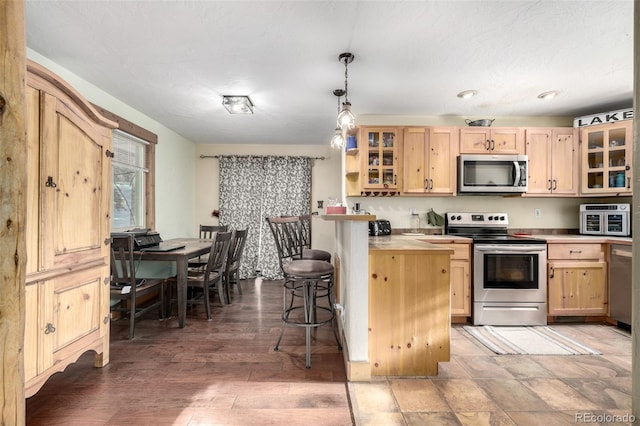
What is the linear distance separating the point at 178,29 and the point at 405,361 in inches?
107

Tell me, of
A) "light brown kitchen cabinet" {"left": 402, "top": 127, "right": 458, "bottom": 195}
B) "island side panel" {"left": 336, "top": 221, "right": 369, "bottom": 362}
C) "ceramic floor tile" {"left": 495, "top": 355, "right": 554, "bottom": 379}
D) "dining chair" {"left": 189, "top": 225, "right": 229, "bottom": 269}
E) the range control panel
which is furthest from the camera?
"dining chair" {"left": 189, "top": 225, "right": 229, "bottom": 269}

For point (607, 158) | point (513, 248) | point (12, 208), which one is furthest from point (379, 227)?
point (12, 208)

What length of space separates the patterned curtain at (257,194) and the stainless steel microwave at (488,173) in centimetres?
261

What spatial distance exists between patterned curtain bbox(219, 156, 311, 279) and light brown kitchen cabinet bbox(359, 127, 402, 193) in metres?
1.88

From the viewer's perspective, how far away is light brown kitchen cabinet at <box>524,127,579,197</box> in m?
3.34

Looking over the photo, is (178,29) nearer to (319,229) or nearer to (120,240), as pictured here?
(120,240)

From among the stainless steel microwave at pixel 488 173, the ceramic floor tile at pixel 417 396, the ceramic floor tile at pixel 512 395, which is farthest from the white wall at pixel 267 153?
the ceramic floor tile at pixel 512 395

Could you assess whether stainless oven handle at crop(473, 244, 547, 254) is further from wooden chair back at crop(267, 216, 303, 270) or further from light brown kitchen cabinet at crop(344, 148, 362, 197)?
wooden chair back at crop(267, 216, 303, 270)

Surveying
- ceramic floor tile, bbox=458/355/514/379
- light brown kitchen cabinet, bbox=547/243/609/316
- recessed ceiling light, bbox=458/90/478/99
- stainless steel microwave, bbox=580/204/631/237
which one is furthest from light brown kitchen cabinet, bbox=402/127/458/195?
ceramic floor tile, bbox=458/355/514/379

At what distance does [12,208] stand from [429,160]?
339cm

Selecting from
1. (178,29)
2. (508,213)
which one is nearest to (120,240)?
(178,29)

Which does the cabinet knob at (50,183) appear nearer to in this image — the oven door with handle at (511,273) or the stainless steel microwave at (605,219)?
the oven door with handle at (511,273)

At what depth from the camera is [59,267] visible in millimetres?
1741

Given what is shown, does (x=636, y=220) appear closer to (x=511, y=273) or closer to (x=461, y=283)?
(x=461, y=283)
